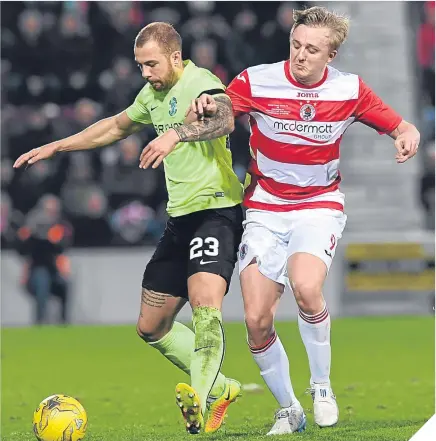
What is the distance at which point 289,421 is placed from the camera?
27.0ft

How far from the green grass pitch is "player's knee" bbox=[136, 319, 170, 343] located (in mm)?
636

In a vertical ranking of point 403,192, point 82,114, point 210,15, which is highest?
point 210,15

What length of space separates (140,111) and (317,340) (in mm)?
1897

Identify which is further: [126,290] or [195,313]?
[126,290]

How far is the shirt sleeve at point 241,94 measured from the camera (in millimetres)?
8172

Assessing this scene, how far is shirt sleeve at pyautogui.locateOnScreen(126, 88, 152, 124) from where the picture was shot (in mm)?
8539

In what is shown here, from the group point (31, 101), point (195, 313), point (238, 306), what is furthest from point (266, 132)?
point (31, 101)

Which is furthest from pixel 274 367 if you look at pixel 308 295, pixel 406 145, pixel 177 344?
pixel 406 145

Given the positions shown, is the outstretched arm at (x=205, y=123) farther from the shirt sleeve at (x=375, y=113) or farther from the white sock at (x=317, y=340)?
the white sock at (x=317, y=340)

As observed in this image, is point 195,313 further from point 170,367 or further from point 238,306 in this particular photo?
point 238,306

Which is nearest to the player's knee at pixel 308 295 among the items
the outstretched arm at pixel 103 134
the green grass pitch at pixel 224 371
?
the green grass pitch at pixel 224 371

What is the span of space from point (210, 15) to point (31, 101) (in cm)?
329

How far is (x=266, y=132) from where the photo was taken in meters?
8.32

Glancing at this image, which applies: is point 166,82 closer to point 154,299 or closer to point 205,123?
point 205,123
